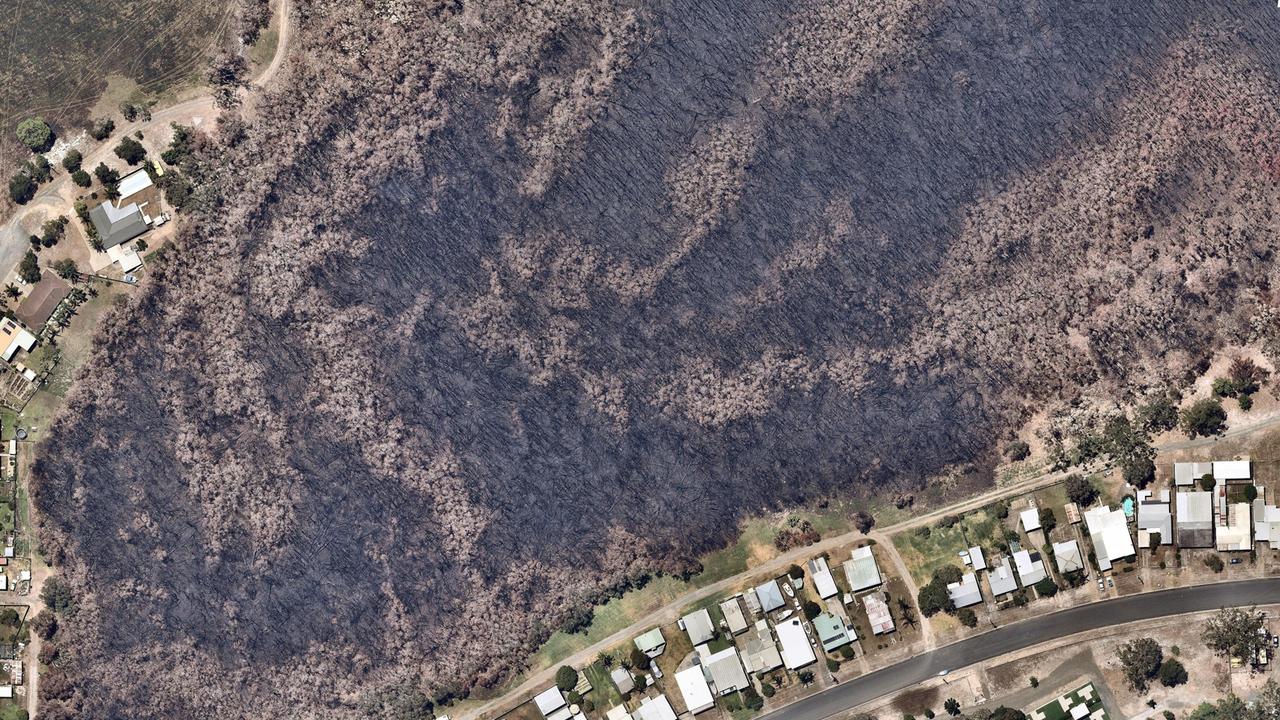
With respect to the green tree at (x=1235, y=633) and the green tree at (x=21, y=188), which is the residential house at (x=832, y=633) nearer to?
the green tree at (x=1235, y=633)

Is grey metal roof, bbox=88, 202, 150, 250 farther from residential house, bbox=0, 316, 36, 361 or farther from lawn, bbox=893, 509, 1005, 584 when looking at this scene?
lawn, bbox=893, 509, 1005, 584

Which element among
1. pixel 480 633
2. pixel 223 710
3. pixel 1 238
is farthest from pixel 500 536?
pixel 1 238

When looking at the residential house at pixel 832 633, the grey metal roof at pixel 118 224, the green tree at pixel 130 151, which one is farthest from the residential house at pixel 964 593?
the green tree at pixel 130 151

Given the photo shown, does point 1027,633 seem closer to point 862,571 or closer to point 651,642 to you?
point 862,571

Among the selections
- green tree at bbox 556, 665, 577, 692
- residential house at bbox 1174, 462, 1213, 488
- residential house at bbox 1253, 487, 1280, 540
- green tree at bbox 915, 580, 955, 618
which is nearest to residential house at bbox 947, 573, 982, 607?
green tree at bbox 915, 580, 955, 618

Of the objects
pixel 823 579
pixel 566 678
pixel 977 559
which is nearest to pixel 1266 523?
pixel 977 559

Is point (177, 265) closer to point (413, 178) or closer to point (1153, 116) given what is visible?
point (413, 178)
